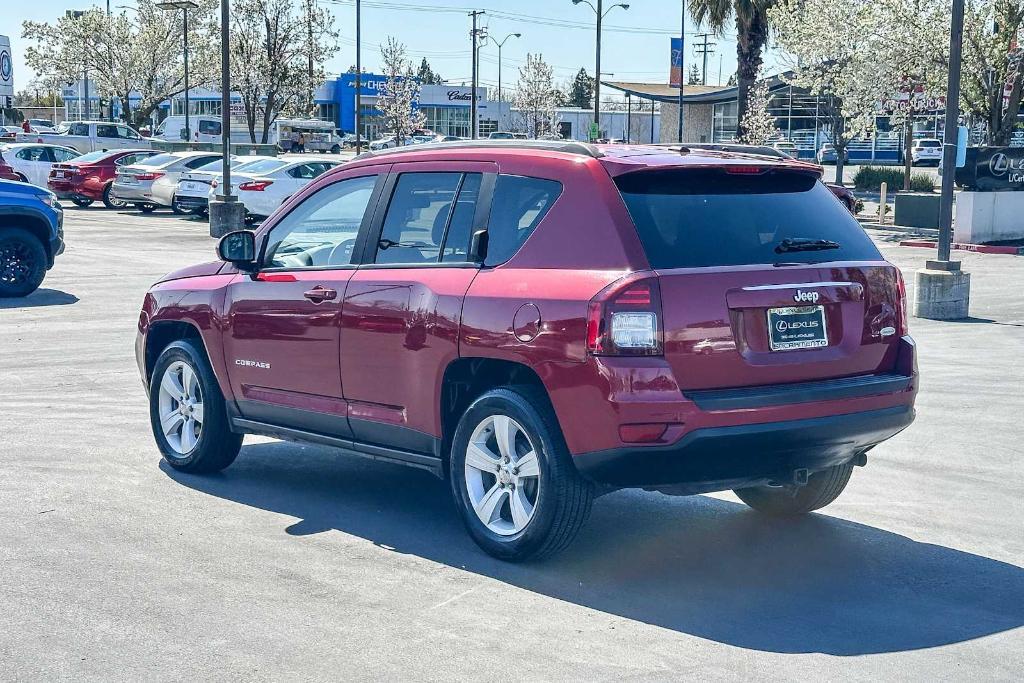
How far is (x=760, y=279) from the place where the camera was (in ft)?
18.0

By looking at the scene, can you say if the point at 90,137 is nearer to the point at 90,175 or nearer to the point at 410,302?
the point at 90,175

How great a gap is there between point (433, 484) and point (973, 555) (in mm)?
2893

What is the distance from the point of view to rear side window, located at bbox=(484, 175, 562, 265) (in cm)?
582

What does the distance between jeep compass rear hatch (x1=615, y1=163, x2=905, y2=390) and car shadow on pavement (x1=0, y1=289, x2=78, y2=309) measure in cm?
1198

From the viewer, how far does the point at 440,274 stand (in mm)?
6078

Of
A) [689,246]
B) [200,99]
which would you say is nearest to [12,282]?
[689,246]

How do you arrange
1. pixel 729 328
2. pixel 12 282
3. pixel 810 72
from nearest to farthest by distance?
1. pixel 729 328
2. pixel 12 282
3. pixel 810 72

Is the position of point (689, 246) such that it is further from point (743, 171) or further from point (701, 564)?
point (701, 564)

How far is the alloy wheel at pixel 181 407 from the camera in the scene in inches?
297

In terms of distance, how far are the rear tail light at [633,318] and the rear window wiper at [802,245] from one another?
0.72m

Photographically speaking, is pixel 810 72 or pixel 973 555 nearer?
pixel 973 555

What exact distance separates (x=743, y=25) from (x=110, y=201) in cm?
2290

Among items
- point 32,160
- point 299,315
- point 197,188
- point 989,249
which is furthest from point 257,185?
point 299,315

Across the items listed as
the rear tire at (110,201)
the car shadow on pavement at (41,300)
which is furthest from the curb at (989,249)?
the rear tire at (110,201)
